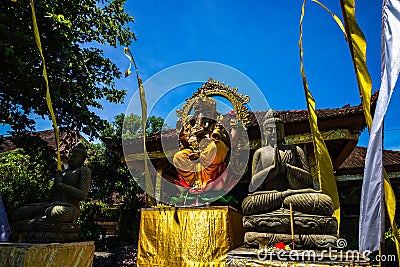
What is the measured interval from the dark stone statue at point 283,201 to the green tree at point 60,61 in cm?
487

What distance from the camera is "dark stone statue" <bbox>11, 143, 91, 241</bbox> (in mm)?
4047

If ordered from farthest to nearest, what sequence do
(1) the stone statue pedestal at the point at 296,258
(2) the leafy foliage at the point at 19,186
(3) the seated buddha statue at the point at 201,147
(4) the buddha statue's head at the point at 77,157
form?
(2) the leafy foliage at the point at 19,186
(3) the seated buddha statue at the point at 201,147
(4) the buddha statue's head at the point at 77,157
(1) the stone statue pedestal at the point at 296,258

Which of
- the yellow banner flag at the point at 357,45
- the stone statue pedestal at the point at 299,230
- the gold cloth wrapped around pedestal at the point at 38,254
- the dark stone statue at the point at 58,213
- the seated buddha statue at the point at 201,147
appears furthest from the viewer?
the seated buddha statue at the point at 201,147

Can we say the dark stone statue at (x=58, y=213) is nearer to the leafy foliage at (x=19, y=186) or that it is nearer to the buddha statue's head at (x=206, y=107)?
the buddha statue's head at (x=206, y=107)

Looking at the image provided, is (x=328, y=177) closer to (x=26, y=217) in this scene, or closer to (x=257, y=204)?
(x=257, y=204)

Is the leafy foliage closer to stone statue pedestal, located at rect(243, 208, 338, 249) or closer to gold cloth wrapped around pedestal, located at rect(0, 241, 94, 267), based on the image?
gold cloth wrapped around pedestal, located at rect(0, 241, 94, 267)

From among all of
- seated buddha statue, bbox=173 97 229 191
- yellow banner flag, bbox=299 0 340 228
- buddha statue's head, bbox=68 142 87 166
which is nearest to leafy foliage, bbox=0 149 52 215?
buddha statue's head, bbox=68 142 87 166

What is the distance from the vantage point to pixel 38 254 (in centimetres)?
365

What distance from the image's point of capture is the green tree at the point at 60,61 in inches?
246

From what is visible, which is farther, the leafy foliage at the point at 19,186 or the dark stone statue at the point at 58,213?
the leafy foliage at the point at 19,186

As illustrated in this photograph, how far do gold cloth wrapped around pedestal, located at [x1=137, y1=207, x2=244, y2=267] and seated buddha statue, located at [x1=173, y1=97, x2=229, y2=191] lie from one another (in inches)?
36.4

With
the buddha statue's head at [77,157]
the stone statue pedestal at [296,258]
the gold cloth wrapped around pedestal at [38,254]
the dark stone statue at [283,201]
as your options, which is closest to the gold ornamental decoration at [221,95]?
the dark stone statue at [283,201]

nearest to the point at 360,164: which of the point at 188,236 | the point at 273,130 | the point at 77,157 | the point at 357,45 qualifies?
the point at 273,130

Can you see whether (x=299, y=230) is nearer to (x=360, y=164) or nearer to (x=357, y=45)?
(x=357, y=45)
